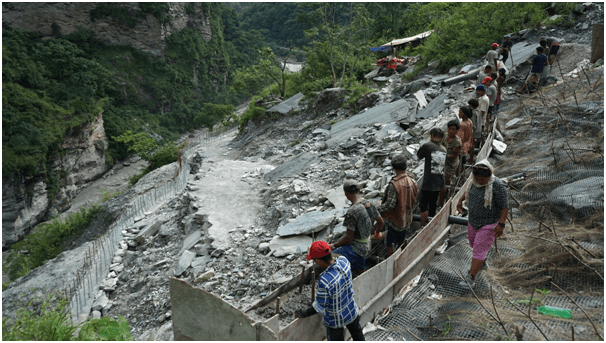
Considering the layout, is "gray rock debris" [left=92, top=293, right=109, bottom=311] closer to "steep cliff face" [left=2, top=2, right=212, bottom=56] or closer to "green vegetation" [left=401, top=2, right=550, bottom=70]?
"green vegetation" [left=401, top=2, right=550, bottom=70]

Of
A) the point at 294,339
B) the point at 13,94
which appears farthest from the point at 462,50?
the point at 13,94

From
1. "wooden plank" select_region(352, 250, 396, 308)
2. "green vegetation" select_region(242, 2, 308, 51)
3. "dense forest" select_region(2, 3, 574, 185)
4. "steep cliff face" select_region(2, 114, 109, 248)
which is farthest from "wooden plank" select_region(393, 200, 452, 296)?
"green vegetation" select_region(242, 2, 308, 51)

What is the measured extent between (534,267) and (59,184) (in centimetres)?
3207

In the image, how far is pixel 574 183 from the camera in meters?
4.45

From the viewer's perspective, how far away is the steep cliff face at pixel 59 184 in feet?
79.5

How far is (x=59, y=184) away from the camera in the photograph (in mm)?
28219

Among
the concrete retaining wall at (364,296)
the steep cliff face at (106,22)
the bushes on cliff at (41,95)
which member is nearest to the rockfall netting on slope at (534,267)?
the concrete retaining wall at (364,296)

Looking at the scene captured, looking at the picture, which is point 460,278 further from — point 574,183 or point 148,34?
point 148,34

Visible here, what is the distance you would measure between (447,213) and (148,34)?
4783 centimetres

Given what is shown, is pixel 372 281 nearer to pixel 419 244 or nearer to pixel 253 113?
pixel 419 244

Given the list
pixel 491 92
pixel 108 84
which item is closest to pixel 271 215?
pixel 491 92

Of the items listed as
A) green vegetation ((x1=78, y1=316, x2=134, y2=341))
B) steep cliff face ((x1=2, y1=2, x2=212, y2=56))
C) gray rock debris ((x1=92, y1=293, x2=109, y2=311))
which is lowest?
gray rock debris ((x1=92, y1=293, x2=109, y2=311))

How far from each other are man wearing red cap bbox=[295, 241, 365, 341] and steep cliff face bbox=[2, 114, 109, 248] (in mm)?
28181

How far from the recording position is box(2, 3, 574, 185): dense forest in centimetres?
1520
